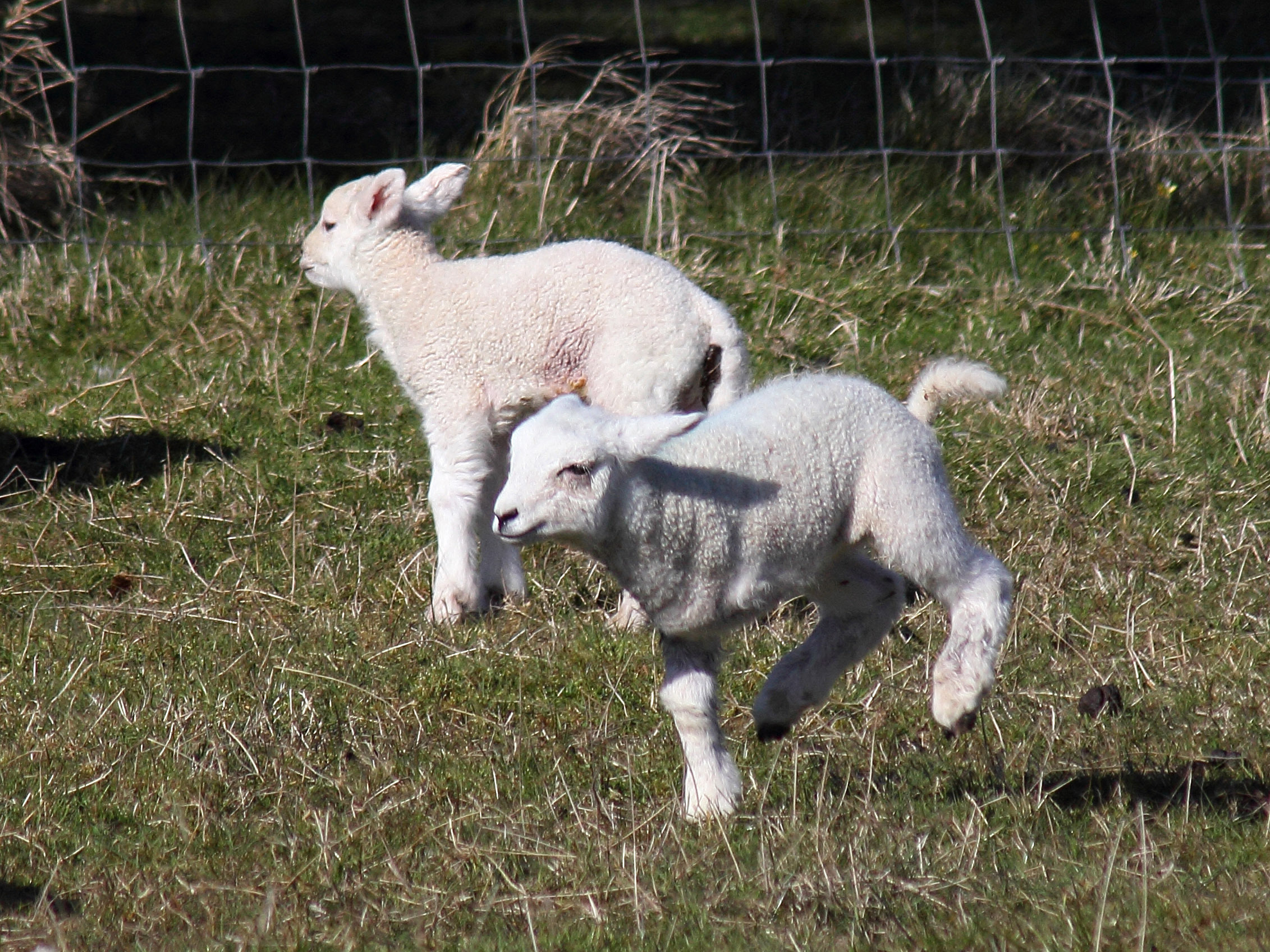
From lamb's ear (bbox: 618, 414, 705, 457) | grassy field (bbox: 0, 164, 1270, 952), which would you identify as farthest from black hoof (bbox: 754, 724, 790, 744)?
lamb's ear (bbox: 618, 414, 705, 457)

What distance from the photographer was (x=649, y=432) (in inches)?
119

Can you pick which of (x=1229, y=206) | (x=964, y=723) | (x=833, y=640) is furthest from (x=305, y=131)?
(x=964, y=723)

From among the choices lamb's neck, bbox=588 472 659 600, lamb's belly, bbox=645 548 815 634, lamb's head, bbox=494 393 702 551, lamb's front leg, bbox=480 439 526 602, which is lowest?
lamb's front leg, bbox=480 439 526 602

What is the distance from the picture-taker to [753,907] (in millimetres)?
2912

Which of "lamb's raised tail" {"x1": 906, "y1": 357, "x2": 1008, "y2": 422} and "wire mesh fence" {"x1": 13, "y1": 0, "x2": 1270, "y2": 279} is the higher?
"lamb's raised tail" {"x1": 906, "y1": 357, "x2": 1008, "y2": 422}

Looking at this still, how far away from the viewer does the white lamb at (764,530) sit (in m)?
3.03

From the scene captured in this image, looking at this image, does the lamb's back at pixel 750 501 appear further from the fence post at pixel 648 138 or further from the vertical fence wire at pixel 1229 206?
the vertical fence wire at pixel 1229 206

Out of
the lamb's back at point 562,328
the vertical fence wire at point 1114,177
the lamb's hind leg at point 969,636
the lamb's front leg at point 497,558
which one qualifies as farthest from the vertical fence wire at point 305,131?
the lamb's hind leg at point 969,636

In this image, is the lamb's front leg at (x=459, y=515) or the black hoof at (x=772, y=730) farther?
the lamb's front leg at (x=459, y=515)

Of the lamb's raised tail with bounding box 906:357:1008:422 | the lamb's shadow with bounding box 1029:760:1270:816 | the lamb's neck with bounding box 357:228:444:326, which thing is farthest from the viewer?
the lamb's neck with bounding box 357:228:444:326

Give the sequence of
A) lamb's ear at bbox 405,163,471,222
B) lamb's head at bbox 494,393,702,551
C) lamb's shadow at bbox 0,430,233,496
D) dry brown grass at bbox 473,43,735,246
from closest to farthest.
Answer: lamb's head at bbox 494,393,702,551
lamb's ear at bbox 405,163,471,222
lamb's shadow at bbox 0,430,233,496
dry brown grass at bbox 473,43,735,246

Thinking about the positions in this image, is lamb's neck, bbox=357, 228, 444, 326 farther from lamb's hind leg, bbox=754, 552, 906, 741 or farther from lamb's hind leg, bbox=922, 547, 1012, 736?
lamb's hind leg, bbox=922, 547, 1012, 736

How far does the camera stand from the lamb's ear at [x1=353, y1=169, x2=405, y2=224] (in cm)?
512

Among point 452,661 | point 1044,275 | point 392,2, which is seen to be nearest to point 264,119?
point 392,2
